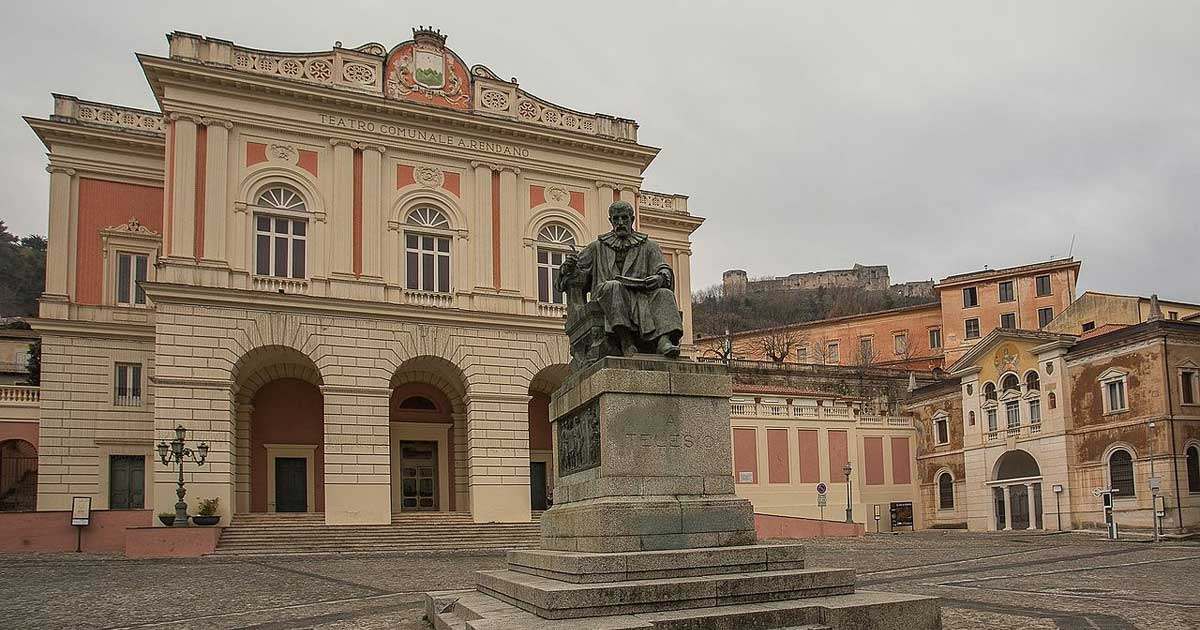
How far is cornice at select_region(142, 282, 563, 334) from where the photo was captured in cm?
2730

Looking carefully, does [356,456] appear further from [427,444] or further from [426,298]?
[426,298]

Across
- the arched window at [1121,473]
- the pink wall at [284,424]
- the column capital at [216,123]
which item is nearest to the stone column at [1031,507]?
the arched window at [1121,473]

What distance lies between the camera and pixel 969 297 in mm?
59594

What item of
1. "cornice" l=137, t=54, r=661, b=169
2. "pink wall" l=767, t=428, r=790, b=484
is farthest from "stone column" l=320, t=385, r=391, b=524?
"pink wall" l=767, t=428, r=790, b=484

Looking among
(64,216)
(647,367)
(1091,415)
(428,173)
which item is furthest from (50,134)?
(1091,415)

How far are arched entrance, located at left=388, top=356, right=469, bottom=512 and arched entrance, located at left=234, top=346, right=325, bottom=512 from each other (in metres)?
2.69

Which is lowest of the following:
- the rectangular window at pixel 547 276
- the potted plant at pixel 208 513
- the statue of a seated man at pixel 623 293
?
→ the potted plant at pixel 208 513

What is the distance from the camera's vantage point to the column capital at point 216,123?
94.5ft

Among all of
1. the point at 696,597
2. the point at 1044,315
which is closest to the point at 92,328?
the point at 696,597

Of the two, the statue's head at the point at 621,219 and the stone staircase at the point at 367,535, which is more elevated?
the statue's head at the point at 621,219

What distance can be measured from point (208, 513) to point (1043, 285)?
160 ft

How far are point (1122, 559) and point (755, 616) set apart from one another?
16.1 m

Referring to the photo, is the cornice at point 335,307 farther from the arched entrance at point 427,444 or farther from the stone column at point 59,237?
the stone column at point 59,237

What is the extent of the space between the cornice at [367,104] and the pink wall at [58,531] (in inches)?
486
